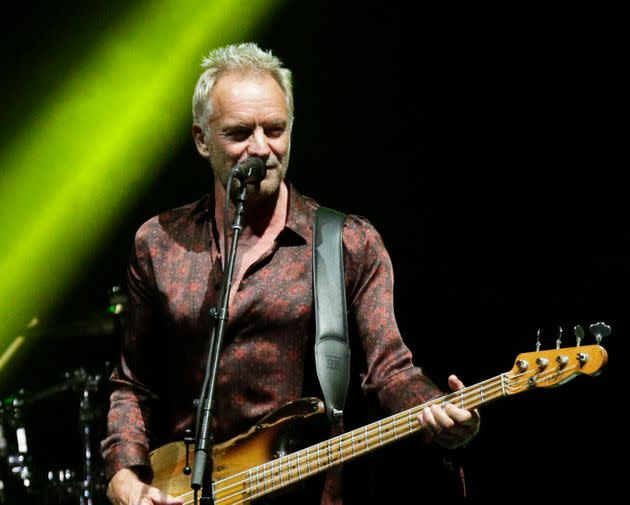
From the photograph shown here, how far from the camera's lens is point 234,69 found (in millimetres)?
2971

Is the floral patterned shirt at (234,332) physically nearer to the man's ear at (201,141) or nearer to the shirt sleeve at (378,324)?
the shirt sleeve at (378,324)

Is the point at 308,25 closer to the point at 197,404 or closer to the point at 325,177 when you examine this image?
the point at 325,177

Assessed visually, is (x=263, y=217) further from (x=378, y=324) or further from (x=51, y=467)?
(x=51, y=467)

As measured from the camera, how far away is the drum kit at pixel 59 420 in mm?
5199

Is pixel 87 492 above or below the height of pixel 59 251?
below

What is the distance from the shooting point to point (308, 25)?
4.48 metres

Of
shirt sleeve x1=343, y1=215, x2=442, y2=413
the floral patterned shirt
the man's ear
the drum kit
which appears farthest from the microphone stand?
the drum kit

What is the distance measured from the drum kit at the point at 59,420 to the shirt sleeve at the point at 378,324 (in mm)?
2400

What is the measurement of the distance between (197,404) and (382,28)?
8.64 ft

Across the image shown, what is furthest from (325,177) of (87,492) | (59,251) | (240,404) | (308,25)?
(87,492)

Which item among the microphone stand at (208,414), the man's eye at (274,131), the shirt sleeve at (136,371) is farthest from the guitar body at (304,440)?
the man's eye at (274,131)

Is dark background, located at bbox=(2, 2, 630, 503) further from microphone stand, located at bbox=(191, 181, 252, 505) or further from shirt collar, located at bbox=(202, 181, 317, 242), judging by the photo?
microphone stand, located at bbox=(191, 181, 252, 505)

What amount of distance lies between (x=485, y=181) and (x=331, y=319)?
155 cm

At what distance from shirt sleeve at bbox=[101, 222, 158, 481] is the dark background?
1.09 m
